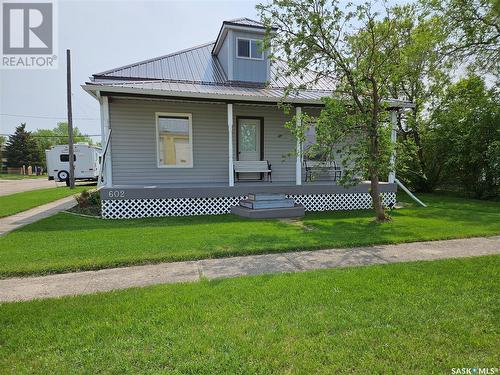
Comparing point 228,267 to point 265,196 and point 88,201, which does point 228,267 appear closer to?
point 265,196

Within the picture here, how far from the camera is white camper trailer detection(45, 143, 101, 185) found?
23094mm

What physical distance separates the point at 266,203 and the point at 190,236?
336 cm

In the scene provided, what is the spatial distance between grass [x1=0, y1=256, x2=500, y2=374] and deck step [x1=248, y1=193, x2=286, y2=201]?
527 cm

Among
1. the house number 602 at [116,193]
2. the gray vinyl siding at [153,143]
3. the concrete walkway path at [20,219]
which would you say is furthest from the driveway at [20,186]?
the house number 602 at [116,193]

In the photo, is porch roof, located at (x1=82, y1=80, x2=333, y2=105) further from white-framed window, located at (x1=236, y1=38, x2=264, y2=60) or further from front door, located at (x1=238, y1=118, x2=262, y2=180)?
white-framed window, located at (x1=236, y1=38, x2=264, y2=60)

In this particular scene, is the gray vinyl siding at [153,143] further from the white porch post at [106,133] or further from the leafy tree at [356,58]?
the leafy tree at [356,58]

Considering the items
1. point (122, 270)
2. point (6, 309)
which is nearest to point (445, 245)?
point (122, 270)

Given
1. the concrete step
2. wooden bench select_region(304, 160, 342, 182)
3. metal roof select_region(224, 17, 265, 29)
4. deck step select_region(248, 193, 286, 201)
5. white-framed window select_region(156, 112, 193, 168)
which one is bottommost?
the concrete step

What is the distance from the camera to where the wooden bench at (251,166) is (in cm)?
1076

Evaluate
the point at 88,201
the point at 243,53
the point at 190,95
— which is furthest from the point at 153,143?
the point at 243,53

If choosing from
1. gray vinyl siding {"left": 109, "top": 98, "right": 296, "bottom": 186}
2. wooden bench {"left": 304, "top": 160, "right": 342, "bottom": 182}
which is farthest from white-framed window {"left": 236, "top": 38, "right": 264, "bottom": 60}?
wooden bench {"left": 304, "top": 160, "right": 342, "bottom": 182}

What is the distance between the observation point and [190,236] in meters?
6.20

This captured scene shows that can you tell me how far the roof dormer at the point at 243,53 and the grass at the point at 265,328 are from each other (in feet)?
30.5

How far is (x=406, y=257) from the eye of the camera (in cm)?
494
